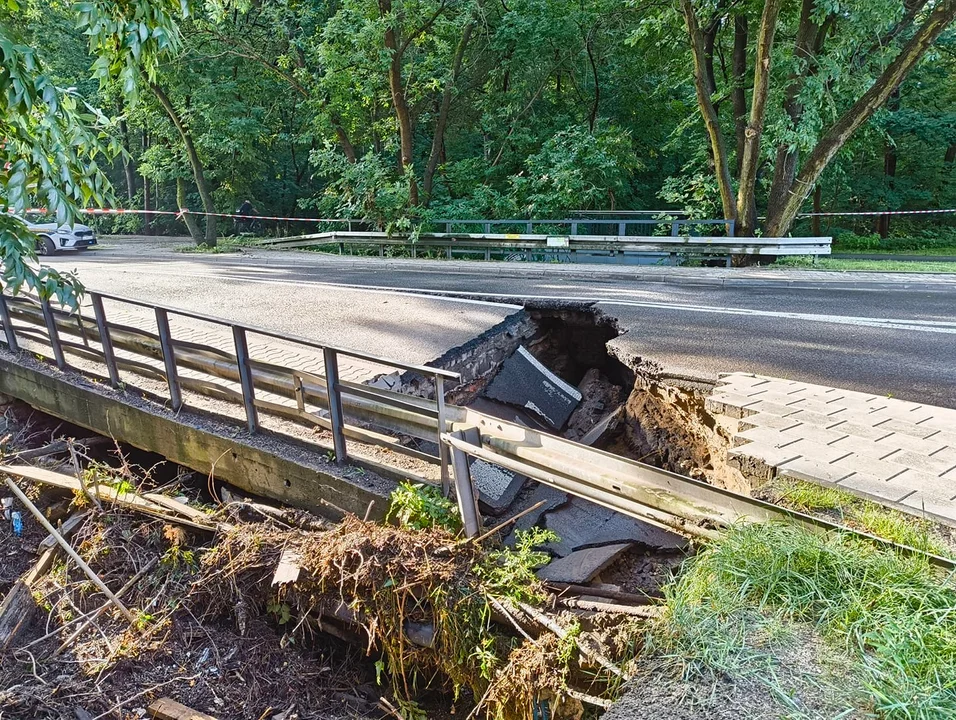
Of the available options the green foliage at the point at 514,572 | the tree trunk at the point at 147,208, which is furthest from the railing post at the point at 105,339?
the tree trunk at the point at 147,208

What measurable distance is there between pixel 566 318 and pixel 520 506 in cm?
328

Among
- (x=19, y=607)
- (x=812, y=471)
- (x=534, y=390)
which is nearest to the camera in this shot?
(x=812, y=471)

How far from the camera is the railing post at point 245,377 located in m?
4.88

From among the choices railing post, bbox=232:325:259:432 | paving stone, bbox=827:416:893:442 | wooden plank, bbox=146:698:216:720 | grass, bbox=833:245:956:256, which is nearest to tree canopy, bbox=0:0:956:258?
grass, bbox=833:245:956:256

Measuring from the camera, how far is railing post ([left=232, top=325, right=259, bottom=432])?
16.0 feet

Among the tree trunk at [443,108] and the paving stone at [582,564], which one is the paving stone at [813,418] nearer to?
the paving stone at [582,564]

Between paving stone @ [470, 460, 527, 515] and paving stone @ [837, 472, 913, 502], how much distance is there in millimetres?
2425

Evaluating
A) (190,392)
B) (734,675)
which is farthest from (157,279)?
(734,675)

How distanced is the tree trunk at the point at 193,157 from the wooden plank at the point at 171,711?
17.5 metres

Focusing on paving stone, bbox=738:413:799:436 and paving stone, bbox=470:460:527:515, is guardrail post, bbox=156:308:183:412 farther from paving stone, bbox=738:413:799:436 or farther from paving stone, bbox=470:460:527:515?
paving stone, bbox=738:413:799:436

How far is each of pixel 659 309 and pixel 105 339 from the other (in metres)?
6.05

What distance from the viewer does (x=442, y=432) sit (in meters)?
3.91

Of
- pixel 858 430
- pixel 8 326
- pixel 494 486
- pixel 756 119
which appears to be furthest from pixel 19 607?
pixel 756 119

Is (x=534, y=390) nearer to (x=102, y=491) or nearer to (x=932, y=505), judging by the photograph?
(x=932, y=505)
